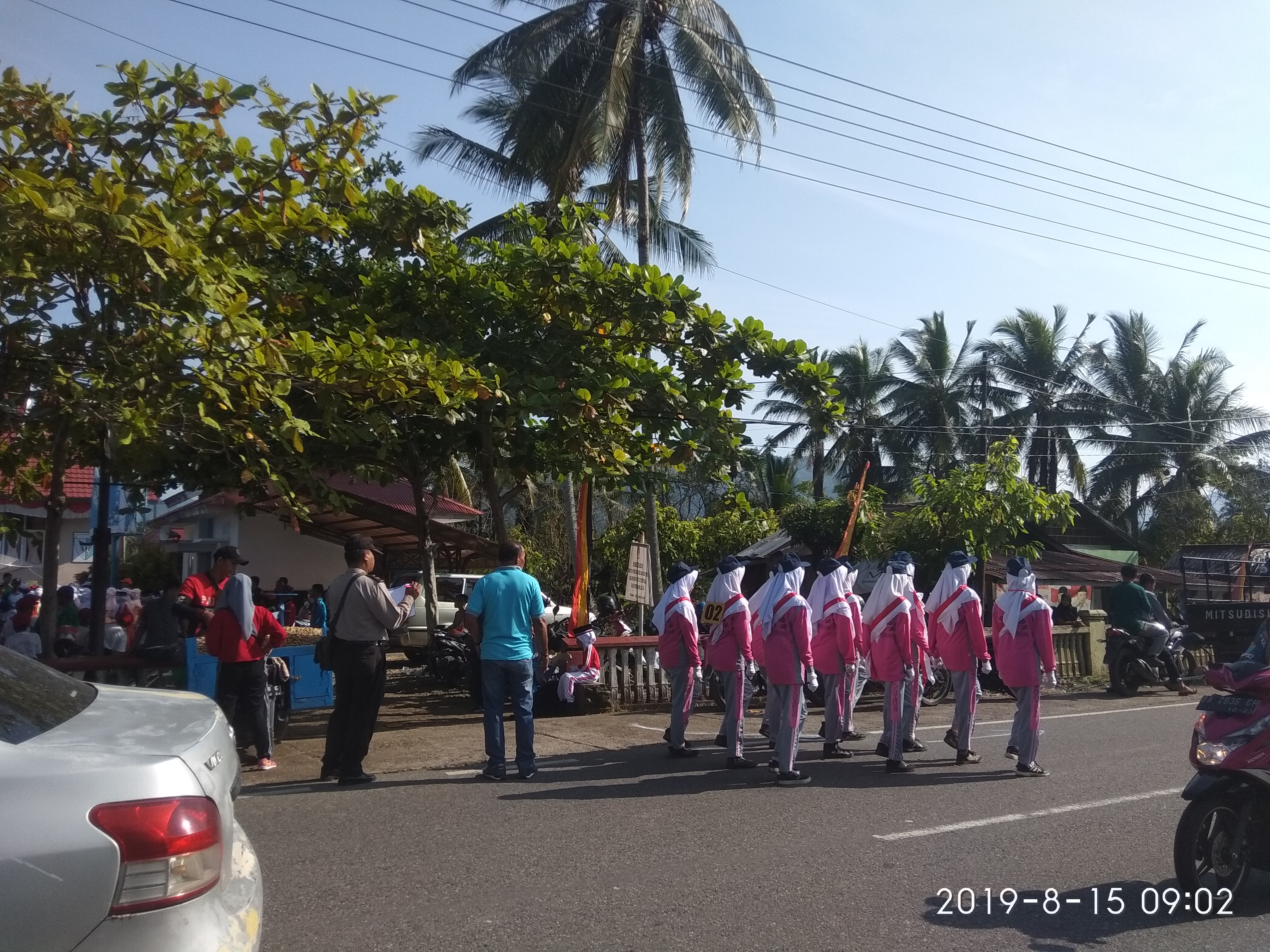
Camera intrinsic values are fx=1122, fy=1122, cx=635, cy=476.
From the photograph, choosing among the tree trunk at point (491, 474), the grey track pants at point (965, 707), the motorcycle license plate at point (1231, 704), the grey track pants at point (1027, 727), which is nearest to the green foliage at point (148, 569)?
the tree trunk at point (491, 474)

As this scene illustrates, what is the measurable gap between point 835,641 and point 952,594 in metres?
1.14

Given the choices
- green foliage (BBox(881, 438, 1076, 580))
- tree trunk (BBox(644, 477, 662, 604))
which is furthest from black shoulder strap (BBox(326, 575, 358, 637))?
green foliage (BBox(881, 438, 1076, 580))

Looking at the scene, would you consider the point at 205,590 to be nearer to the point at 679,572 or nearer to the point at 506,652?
the point at 506,652

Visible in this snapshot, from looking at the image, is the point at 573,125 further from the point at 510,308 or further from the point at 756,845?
the point at 756,845

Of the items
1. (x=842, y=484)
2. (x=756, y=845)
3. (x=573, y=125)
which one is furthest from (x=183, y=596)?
(x=842, y=484)

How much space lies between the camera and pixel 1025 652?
9328mm

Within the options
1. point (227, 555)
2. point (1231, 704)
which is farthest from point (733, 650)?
point (1231, 704)

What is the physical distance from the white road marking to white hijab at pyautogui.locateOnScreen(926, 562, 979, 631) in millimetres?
2196

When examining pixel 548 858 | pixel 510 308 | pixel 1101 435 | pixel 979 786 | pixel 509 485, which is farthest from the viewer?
pixel 1101 435

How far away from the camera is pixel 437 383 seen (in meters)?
9.01

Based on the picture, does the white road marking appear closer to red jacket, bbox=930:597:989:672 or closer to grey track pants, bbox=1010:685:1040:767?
grey track pants, bbox=1010:685:1040:767

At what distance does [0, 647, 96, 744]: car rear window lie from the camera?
10.1 ft

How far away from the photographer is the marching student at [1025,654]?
909 cm

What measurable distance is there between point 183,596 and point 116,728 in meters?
6.90
